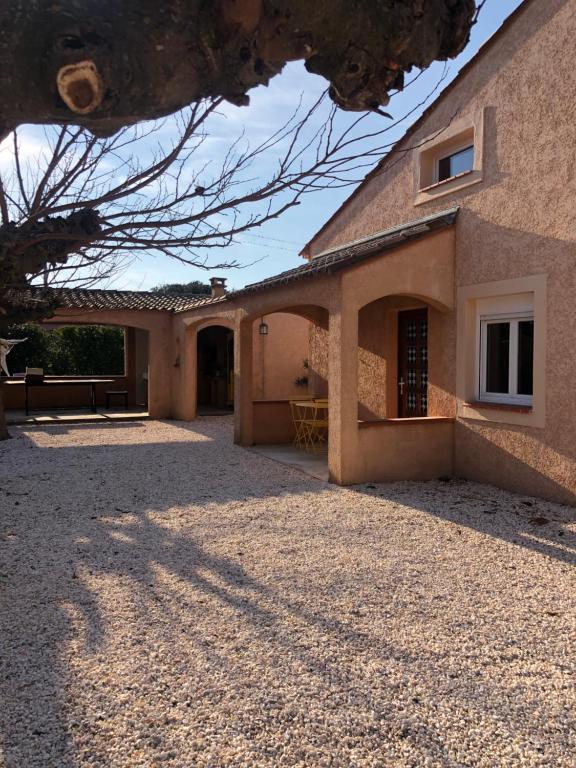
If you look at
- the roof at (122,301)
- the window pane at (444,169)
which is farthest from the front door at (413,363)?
the roof at (122,301)

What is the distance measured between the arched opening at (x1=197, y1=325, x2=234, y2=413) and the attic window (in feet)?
41.5

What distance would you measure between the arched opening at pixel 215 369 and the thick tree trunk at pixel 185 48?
66.2 feet

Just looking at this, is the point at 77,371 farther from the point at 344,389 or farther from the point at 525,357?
the point at 525,357

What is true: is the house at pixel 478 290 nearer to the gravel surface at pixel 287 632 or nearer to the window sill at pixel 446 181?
the window sill at pixel 446 181

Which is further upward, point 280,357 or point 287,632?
point 280,357

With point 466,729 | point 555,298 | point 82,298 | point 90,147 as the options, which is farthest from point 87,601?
point 82,298

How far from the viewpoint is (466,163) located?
33.9 ft

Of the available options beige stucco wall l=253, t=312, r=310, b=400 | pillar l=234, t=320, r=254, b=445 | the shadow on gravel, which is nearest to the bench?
beige stucco wall l=253, t=312, r=310, b=400

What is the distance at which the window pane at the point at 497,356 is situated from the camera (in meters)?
9.28

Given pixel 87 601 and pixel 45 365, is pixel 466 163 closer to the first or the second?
pixel 87 601

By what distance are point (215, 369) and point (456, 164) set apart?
15.0 metres

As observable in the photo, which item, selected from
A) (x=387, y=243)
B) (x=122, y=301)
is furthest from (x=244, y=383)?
(x=122, y=301)

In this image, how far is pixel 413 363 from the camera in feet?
37.2

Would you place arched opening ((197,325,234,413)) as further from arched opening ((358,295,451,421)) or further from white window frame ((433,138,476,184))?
white window frame ((433,138,476,184))
